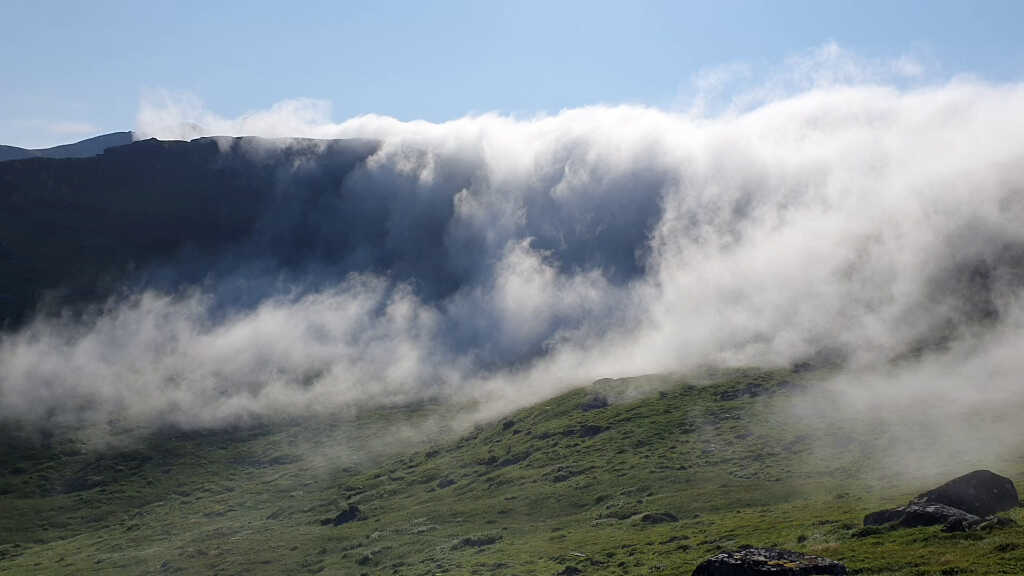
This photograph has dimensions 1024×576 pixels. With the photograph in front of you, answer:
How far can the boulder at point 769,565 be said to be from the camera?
143 feet

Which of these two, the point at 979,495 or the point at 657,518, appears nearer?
the point at 979,495

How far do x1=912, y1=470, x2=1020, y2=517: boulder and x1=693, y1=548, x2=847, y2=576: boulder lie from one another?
2159 cm

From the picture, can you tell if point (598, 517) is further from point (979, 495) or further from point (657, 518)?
point (979, 495)

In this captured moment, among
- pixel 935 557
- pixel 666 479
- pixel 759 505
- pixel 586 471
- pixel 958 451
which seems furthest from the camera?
pixel 586 471

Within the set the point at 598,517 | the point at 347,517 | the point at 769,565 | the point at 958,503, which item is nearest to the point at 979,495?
the point at 958,503

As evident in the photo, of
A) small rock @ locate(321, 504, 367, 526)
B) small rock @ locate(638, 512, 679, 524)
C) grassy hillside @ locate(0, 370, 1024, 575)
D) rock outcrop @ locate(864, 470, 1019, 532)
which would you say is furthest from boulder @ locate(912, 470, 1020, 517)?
small rock @ locate(321, 504, 367, 526)

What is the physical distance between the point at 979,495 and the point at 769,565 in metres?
27.8

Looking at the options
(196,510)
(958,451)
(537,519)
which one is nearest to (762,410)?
(958,451)

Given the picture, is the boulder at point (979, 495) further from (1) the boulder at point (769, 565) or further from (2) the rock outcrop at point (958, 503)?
(1) the boulder at point (769, 565)

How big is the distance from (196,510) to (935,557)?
193 meters

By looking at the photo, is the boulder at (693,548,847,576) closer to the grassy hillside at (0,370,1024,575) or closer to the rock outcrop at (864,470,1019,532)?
the grassy hillside at (0,370,1024,575)

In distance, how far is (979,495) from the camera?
60.2 meters

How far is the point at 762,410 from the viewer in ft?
604

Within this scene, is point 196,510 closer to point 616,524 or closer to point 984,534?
point 616,524
